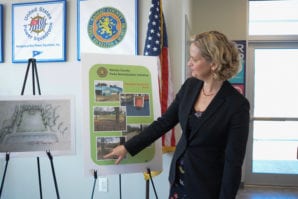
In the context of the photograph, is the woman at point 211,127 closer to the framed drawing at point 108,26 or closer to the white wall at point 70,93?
the white wall at point 70,93

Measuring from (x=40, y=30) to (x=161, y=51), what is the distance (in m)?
1.15

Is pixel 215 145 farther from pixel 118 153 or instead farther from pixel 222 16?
pixel 222 16

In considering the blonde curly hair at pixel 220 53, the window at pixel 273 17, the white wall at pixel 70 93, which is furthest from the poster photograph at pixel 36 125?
the window at pixel 273 17

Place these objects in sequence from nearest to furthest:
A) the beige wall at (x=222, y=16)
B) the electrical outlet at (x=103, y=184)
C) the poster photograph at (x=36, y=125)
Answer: the poster photograph at (x=36, y=125) < the electrical outlet at (x=103, y=184) < the beige wall at (x=222, y=16)

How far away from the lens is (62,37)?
2662 millimetres

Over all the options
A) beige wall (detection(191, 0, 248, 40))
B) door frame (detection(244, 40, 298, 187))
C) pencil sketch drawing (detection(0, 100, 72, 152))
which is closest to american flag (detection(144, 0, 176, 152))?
pencil sketch drawing (detection(0, 100, 72, 152))

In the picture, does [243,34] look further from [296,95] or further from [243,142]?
[243,142]

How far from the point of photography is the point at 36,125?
2.14 m

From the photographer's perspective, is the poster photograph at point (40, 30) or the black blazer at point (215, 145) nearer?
the black blazer at point (215, 145)

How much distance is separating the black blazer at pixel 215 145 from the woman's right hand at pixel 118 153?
0.39m

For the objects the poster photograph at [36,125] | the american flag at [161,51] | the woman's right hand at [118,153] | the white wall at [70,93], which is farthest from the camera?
the white wall at [70,93]

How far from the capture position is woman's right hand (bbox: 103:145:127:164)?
178 centimetres

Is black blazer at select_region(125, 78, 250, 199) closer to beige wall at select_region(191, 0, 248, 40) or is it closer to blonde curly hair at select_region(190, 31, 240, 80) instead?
blonde curly hair at select_region(190, 31, 240, 80)

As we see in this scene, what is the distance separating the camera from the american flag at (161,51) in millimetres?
2340
